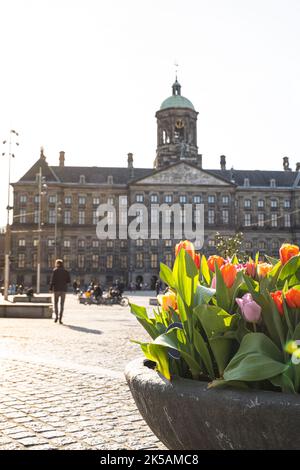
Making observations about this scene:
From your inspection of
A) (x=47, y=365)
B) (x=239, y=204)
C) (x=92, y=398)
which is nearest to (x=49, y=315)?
(x=47, y=365)

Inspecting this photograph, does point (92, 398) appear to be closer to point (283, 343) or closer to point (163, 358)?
point (163, 358)

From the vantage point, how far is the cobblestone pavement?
3.32 m

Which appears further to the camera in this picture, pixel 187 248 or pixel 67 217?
pixel 67 217

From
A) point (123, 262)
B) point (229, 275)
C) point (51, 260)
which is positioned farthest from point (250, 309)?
point (51, 260)

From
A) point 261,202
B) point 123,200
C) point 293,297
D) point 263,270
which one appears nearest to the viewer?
point 293,297

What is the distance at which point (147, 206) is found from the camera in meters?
61.0

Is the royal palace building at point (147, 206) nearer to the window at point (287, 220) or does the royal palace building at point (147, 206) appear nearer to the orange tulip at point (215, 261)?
the window at point (287, 220)

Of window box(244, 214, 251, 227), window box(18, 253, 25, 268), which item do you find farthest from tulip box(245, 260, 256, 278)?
window box(244, 214, 251, 227)

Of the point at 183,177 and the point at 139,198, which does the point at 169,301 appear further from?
the point at 183,177

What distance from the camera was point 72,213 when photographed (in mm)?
63656

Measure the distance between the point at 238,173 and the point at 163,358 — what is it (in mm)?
68115

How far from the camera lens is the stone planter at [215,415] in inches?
69.8

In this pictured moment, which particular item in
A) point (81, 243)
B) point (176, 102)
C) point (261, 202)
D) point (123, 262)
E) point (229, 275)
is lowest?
point (123, 262)

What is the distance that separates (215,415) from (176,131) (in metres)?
59.8
